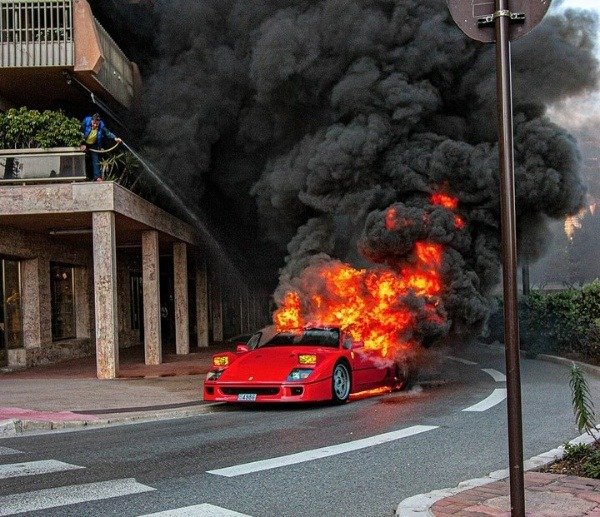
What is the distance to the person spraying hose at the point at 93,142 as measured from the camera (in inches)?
559

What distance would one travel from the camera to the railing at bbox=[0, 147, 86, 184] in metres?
14.0

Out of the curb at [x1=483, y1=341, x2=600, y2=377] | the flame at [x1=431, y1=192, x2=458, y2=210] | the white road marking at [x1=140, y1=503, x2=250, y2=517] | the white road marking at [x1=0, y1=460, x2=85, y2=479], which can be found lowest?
the curb at [x1=483, y1=341, x2=600, y2=377]

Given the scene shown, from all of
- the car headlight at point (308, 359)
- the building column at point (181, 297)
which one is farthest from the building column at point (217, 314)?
the car headlight at point (308, 359)

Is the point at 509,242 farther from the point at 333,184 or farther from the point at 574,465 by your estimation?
the point at 333,184

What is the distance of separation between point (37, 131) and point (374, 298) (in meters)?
7.64

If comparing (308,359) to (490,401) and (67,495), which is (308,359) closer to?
(490,401)

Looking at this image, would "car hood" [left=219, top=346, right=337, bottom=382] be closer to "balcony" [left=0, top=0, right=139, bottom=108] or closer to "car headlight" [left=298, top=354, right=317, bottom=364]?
"car headlight" [left=298, top=354, right=317, bottom=364]

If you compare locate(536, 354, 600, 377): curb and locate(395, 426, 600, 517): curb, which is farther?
locate(536, 354, 600, 377): curb

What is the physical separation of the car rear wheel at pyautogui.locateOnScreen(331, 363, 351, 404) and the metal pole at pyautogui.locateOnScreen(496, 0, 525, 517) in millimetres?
5983

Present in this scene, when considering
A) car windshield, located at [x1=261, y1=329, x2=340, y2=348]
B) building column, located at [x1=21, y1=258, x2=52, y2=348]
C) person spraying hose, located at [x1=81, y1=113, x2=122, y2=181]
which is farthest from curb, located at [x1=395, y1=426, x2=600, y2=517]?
building column, located at [x1=21, y1=258, x2=52, y2=348]

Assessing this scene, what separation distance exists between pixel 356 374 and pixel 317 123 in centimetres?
843

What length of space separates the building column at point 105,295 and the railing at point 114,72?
5.01m

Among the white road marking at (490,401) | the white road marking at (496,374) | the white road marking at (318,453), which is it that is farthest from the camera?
the white road marking at (496,374)

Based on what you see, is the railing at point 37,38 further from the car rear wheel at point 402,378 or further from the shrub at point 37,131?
the car rear wheel at point 402,378
